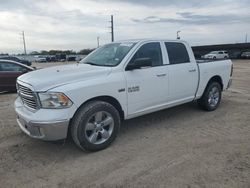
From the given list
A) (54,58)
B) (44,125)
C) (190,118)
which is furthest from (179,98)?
(54,58)

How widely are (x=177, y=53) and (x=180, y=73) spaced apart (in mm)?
499

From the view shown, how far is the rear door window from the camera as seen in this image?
17.4 feet

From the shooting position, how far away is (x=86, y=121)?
12.7ft

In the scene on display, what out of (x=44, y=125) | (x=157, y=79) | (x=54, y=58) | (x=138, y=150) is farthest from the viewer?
(x=54, y=58)

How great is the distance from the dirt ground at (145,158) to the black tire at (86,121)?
14 cm

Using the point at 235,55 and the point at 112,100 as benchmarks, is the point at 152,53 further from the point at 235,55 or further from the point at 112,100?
the point at 235,55

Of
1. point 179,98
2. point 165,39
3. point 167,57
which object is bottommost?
point 179,98

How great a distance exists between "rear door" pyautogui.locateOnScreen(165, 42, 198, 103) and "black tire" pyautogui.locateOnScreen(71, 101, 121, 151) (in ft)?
5.49

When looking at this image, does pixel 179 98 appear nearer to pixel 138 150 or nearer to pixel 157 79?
pixel 157 79

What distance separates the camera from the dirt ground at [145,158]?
3219 mm

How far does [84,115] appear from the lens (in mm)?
3814

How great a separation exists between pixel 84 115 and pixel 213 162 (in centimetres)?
208

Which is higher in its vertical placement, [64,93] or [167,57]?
[167,57]

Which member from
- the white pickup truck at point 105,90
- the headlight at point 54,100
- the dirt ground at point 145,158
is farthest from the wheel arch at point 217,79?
the headlight at point 54,100
